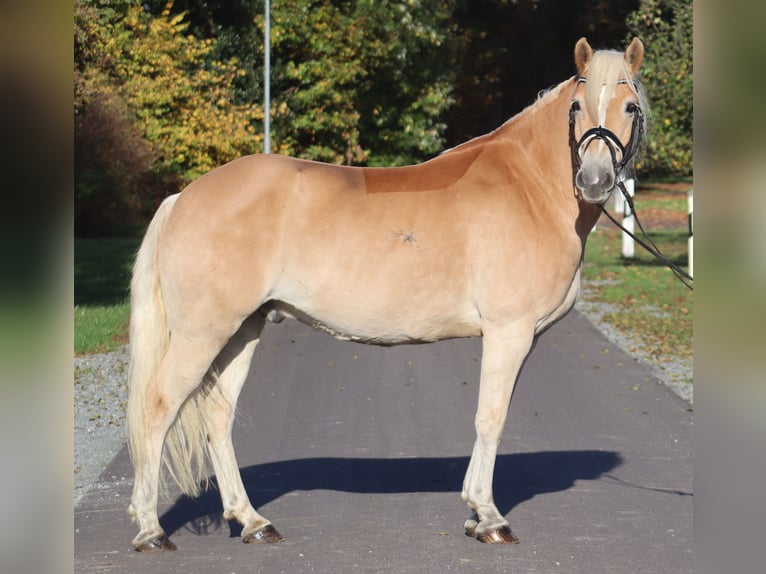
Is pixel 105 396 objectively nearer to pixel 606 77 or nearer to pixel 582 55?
pixel 582 55

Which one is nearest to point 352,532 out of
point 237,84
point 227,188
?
point 227,188

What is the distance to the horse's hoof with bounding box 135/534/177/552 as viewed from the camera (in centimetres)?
517

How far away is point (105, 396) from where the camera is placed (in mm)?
9797

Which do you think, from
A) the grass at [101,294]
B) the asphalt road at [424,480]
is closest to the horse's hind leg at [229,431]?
the asphalt road at [424,480]

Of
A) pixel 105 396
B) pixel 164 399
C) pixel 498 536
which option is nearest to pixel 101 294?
pixel 105 396

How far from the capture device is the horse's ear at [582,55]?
5324 mm

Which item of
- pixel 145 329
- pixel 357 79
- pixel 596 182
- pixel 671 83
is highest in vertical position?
pixel 357 79

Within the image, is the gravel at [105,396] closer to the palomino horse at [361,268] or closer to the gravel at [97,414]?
the gravel at [97,414]

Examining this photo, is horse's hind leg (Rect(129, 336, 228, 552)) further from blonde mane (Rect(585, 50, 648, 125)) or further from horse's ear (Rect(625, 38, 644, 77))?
horse's ear (Rect(625, 38, 644, 77))

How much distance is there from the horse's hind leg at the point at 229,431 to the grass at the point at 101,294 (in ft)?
22.5

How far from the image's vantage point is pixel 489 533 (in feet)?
17.5

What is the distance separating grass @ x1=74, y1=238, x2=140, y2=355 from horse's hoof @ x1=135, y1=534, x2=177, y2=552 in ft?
23.8

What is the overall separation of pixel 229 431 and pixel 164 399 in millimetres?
492

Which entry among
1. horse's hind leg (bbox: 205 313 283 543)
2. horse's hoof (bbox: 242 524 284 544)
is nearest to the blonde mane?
horse's hind leg (bbox: 205 313 283 543)
